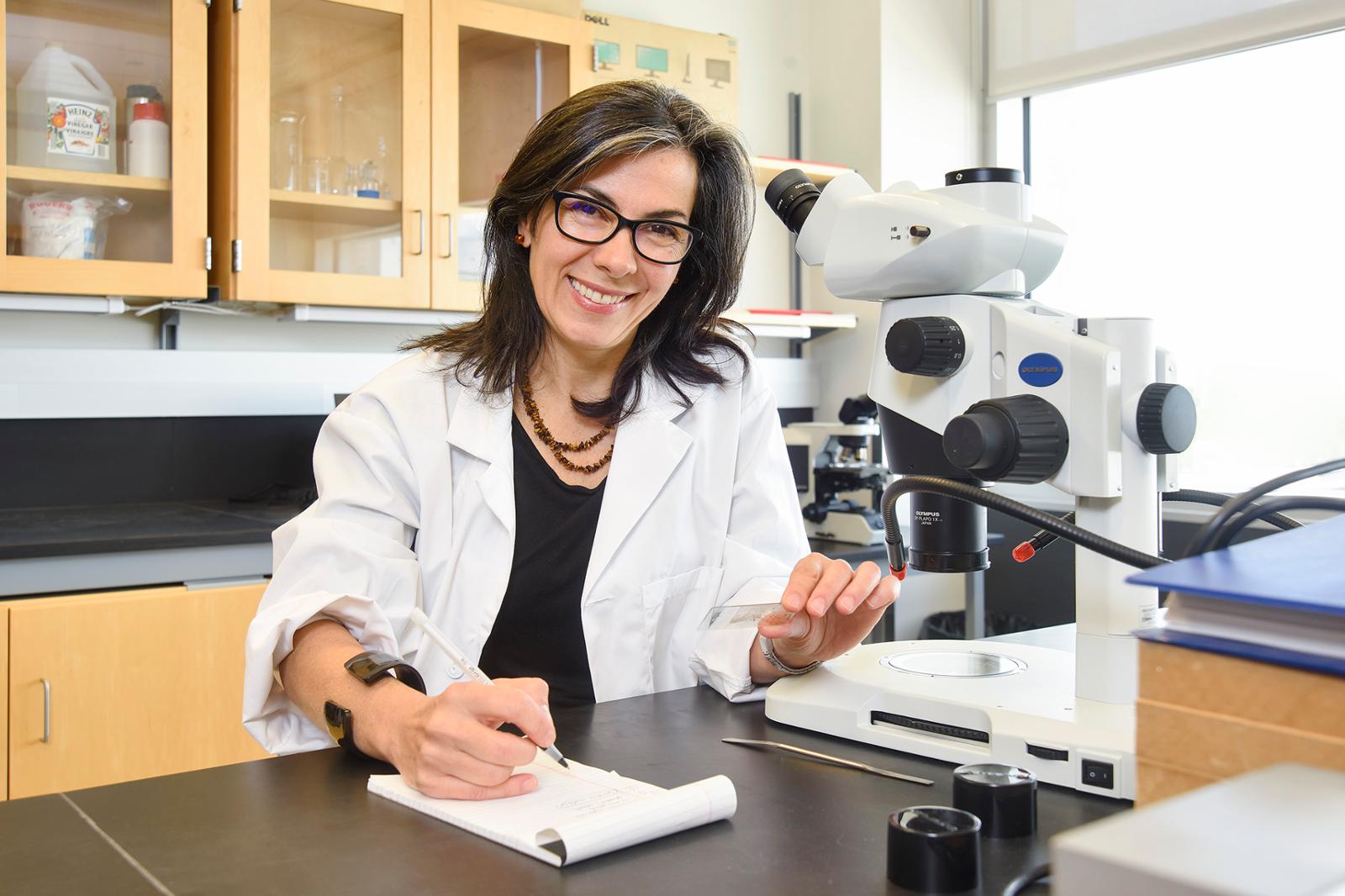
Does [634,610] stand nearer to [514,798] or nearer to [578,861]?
[514,798]

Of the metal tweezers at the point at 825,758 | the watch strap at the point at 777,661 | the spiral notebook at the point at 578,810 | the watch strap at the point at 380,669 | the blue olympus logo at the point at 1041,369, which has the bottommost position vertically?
the metal tweezers at the point at 825,758

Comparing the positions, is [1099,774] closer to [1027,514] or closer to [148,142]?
[1027,514]

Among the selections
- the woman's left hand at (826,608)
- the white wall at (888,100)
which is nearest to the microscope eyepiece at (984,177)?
the woman's left hand at (826,608)

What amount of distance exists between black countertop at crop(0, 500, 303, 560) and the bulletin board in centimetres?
139

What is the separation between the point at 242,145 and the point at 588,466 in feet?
4.53

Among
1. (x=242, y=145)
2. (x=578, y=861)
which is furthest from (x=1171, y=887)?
(x=242, y=145)

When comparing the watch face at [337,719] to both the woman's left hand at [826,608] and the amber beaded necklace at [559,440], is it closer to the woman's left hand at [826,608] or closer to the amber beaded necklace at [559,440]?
the woman's left hand at [826,608]

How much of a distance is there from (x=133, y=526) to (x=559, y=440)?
3.82 feet

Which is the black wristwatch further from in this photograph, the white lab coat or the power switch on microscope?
the power switch on microscope

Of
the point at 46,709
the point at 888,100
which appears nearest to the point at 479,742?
the point at 46,709

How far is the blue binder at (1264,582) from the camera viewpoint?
0.47 metres

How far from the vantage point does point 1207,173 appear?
2.95 meters

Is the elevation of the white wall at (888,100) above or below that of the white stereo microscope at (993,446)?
above

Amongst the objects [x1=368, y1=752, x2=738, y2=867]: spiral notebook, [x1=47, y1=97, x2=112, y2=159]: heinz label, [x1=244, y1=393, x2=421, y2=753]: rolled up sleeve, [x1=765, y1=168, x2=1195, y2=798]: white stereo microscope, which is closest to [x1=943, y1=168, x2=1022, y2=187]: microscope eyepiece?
[x1=765, y1=168, x2=1195, y2=798]: white stereo microscope
